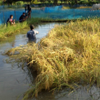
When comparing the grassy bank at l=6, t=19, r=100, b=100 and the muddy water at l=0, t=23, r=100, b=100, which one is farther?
the grassy bank at l=6, t=19, r=100, b=100

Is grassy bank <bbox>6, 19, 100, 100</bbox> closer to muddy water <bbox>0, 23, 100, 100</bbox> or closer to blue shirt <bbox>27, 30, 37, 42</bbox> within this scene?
muddy water <bbox>0, 23, 100, 100</bbox>

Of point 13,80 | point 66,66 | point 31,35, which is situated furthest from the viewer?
point 31,35

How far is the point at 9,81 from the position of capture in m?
4.38

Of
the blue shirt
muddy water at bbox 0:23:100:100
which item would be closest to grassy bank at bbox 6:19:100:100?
muddy water at bbox 0:23:100:100

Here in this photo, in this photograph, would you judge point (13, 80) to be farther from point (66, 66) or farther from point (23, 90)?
point (66, 66)

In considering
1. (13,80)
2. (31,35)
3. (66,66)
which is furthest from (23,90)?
(31,35)

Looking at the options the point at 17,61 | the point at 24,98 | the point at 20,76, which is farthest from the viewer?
the point at 17,61

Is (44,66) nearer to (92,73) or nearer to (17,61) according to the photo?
(92,73)

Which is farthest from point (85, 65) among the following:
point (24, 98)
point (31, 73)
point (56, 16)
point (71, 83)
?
point (56, 16)

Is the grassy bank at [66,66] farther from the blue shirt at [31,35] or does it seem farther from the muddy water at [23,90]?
the blue shirt at [31,35]

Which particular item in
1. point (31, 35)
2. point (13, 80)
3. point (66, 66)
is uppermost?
point (31, 35)

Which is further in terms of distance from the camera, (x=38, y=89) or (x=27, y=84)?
(x=27, y=84)

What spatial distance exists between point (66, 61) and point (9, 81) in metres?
1.64

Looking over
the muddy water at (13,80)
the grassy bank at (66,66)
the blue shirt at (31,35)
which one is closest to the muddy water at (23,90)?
the muddy water at (13,80)
